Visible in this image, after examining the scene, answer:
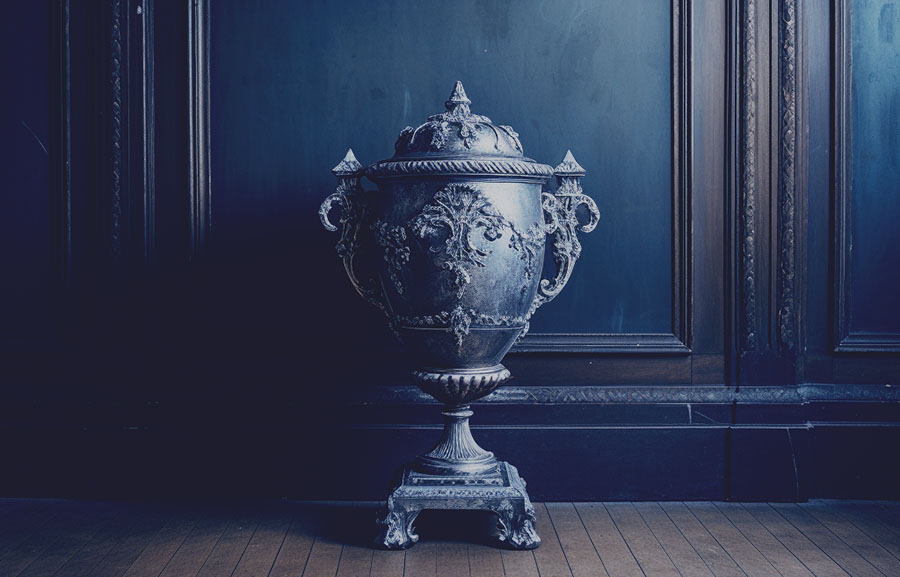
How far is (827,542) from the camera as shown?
2.44m

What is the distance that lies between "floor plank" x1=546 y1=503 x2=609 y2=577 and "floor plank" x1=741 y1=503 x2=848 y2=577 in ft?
1.76

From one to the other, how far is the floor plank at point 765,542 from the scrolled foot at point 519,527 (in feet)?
2.00

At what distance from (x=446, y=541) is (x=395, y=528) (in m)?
0.16

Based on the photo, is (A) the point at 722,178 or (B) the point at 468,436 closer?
(B) the point at 468,436

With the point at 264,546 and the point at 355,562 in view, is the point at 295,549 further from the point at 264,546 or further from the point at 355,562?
the point at 355,562

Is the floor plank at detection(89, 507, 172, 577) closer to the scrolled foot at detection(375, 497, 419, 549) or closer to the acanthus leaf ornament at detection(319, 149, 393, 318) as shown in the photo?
the scrolled foot at detection(375, 497, 419, 549)

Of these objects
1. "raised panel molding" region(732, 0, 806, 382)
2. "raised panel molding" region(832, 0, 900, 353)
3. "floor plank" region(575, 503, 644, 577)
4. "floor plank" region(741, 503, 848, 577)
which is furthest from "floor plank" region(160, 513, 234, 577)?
"raised panel molding" region(832, 0, 900, 353)

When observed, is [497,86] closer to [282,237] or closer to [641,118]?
[641,118]

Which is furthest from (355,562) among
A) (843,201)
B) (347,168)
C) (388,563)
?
(843,201)

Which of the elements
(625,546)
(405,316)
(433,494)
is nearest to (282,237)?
(405,316)

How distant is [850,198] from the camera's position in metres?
2.91

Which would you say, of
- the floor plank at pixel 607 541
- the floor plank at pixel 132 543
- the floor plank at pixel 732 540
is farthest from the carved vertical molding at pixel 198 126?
the floor plank at pixel 732 540

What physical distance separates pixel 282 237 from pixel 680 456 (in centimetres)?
149

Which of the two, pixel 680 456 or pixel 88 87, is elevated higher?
→ pixel 88 87
